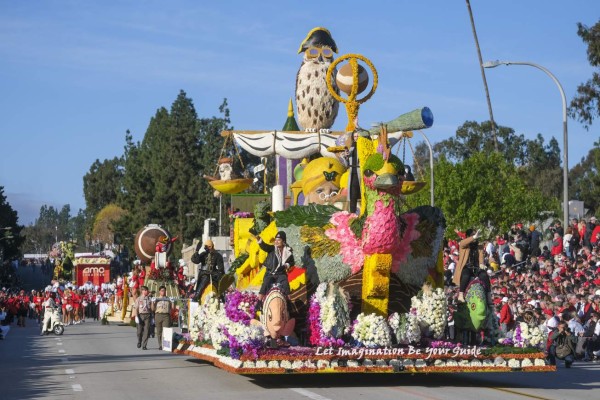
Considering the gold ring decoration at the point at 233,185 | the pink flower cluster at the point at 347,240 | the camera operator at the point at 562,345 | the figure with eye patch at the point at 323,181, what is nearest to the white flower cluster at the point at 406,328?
the pink flower cluster at the point at 347,240

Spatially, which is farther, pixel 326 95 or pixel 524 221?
pixel 524 221

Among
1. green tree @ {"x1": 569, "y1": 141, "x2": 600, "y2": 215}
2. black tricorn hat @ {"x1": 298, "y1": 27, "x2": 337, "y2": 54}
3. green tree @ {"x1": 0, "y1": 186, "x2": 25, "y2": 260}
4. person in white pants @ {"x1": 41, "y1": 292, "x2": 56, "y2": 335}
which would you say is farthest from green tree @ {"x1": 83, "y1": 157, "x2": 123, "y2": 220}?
black tricorn hat @ {"x1": 298, "y1": 27, "x2": 337, "y2": 54}

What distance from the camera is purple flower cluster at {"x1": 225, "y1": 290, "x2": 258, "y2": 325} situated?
56.7ft

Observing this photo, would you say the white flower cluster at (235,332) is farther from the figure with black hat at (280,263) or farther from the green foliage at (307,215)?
the green foliage at (307,215)

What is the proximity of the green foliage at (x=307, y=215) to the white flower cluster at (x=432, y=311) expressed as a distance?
1.97m

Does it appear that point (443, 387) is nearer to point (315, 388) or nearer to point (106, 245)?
point (315, 388)

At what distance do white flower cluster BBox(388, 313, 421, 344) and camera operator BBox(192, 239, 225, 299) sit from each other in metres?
5.70

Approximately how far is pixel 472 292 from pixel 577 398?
305 cm

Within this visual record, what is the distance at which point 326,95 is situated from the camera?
2700cm

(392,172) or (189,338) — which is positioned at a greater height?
(392,172)

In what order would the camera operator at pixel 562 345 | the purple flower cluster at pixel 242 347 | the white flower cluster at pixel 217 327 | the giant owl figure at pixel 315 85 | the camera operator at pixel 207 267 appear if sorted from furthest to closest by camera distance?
the giant owl figure at pixel 315 85
the camera operator at pixel 562 345
the camera operator at pixel 207 267
the white flower cluster at pixel 217 327
the purple flower cluster at pixel 242 347

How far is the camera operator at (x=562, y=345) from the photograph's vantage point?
75.9ft

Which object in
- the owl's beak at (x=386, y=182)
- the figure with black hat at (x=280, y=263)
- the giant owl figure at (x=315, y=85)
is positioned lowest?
the figure with black hat at (x=280, y=263)

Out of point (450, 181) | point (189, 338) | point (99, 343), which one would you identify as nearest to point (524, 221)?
point (450, 181)
